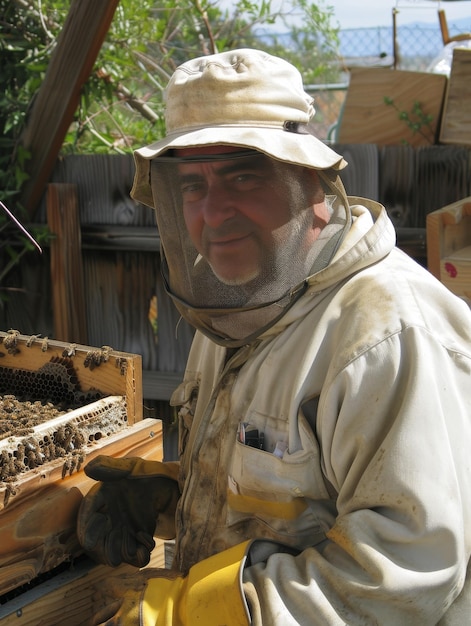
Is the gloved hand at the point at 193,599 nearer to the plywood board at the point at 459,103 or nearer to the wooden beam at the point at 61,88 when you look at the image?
the plywood board at the point at 459,103

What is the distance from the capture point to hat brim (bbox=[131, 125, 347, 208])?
1.81 metres

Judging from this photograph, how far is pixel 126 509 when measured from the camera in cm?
242

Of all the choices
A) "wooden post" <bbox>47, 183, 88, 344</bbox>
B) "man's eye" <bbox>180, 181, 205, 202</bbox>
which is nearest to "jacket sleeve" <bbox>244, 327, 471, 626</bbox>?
"man's eye" <bbox>180, 181, 205, 202</bbox>

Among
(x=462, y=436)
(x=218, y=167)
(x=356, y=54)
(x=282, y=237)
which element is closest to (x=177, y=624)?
(x=462, y=436)

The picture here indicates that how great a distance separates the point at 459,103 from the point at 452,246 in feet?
2.78

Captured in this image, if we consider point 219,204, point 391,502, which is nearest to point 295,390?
point 391,502

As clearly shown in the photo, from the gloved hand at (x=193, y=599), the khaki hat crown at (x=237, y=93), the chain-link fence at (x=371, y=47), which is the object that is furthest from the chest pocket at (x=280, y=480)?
→ the chain-link fence at (x=371, y=47)

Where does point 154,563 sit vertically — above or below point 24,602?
below

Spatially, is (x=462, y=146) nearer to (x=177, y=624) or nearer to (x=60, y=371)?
(x=60, y=371)

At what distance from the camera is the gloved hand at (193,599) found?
1.68m

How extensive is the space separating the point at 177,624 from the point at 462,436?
0.72 metres

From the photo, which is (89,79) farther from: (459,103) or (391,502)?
(391,502)

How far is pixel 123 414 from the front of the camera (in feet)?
8.37

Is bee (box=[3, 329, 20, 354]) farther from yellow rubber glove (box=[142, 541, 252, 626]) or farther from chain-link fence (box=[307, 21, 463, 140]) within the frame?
chain-link fence (box=[307, 21, 463, 140])
